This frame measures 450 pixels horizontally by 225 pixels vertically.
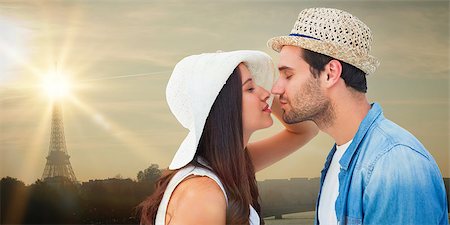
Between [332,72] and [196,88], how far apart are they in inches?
23.3

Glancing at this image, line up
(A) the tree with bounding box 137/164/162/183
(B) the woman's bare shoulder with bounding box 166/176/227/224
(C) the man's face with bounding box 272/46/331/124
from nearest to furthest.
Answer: (B) the woman's bare shoulder with bounding box 166/176/227/224 → (C) the man's face with bounding box 272/46/331/124 → (A) the tree with bounding box 137/164/162/183

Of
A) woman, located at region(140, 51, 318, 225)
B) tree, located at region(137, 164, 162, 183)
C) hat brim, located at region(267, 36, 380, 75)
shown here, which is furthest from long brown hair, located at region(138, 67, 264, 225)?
tree, located at region(137, 164, 162, 183)

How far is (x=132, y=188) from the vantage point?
238 inches

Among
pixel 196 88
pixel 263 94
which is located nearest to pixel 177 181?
pixel 196 88

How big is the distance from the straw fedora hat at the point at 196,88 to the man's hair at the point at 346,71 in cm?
30

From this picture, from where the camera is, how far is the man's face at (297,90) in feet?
8.34

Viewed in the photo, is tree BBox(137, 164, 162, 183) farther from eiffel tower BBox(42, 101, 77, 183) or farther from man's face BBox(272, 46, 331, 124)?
man's face BBox(272, 46, 331, 124)

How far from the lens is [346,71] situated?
98.1 inches

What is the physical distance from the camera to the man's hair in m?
2.49

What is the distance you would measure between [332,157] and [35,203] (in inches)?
178

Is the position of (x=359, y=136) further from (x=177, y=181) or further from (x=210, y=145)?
(x=177, y=181)

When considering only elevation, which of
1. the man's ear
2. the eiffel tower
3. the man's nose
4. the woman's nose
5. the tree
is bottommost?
the tree

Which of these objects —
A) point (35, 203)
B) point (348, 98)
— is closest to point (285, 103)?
point (348, 98)

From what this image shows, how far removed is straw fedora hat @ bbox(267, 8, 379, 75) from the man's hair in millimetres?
25
